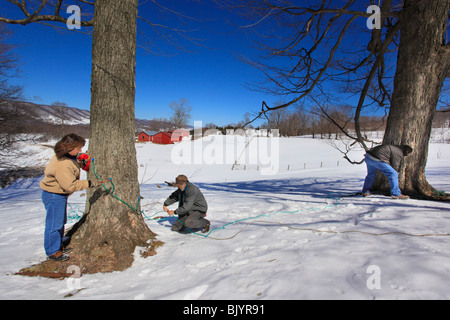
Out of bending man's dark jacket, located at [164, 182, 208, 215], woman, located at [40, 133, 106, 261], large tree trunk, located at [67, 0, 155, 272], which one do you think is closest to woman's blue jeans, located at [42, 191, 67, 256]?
woman, located at [40, 133, 106, 261]

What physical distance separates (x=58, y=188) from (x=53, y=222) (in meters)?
0.42

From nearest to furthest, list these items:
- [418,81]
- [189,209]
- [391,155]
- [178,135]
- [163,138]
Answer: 1. [189,209]
2. [418,81]
3. [391,155]
4. [178,135]
5. [163,138]

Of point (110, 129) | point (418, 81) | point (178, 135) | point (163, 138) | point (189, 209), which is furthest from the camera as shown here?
point (163, 138)

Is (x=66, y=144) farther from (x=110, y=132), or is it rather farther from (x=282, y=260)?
(x=282, y=260)

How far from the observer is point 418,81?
491 centimetres

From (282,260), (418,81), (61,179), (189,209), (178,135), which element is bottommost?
(282,260)

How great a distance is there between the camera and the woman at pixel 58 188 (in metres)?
2.82

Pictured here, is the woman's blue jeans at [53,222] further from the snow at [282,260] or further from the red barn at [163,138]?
the red barn at [163,138]

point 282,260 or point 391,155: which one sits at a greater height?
point 391,155

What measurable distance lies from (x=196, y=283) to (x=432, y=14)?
6.62 meters

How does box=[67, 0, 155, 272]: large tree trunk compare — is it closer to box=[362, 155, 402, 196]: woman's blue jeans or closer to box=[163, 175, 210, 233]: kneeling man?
box=[163, 175, 210, 233]: kneeling man

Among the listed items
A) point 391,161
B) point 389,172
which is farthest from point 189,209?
point 391,161

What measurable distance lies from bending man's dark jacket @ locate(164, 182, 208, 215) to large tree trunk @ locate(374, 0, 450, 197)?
4.50m
